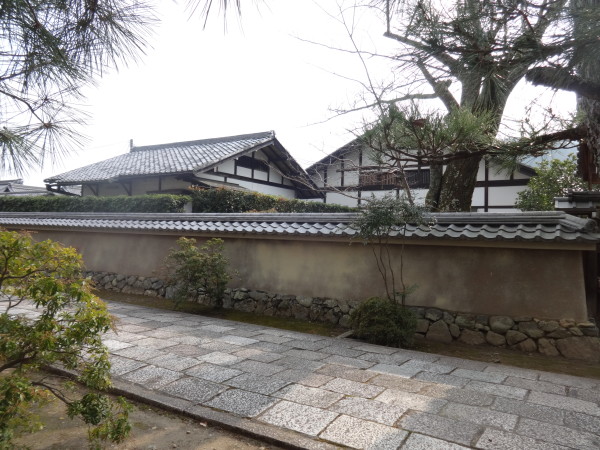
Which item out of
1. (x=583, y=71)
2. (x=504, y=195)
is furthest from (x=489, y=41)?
(x=504, y=195)

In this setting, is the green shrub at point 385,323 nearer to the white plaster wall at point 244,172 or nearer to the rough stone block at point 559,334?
the rough stone block at point 559,334

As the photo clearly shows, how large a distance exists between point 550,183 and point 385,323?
11.1 meters

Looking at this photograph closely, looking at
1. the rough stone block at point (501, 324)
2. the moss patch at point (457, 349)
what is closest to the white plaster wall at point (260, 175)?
the moss patch at point (457, 349)

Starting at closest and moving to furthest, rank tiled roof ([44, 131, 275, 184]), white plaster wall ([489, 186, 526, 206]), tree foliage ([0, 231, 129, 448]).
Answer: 1. tree foliage ([0, 231, 129, 448])
2. white plaster wall ([489, 186, 526, 206])
3. tiled roof ([44, 131, 275, 184])

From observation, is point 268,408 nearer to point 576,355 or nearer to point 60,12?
point 60,12

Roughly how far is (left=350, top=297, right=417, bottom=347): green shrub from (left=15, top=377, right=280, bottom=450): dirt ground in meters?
3.27

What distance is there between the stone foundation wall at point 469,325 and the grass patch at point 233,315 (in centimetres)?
19

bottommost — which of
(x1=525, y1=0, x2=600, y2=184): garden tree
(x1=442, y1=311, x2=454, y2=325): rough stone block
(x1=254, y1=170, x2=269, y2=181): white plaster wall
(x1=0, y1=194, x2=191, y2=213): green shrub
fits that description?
(x1=442, y1=311, x2=454, y2=325): rough stone block

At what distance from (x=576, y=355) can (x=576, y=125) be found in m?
3.07

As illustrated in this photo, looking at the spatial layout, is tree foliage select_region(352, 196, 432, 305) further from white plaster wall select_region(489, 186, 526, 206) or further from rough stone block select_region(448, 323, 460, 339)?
white plaster wall select_region(489, 186, 526, 206)

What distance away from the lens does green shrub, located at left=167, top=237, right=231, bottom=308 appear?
741cm

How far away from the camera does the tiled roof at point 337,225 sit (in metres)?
5.58

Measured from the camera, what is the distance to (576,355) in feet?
17.6

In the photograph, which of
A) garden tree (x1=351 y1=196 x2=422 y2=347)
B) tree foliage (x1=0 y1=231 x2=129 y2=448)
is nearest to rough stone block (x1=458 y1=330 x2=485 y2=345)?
garden tree (x1=351 y1=196 x2=422 y2=347)
